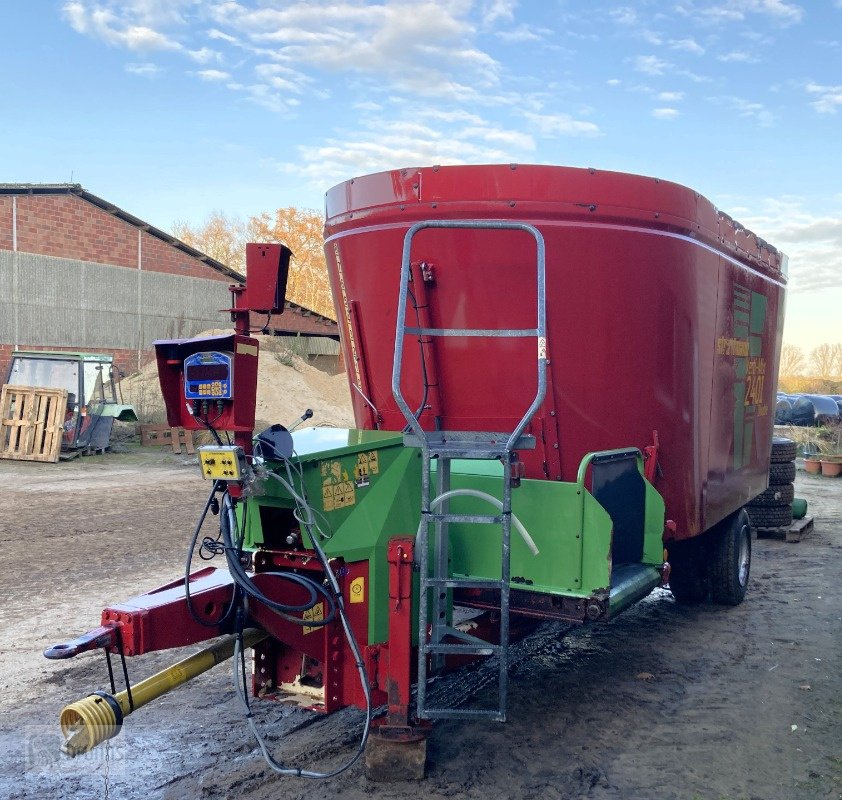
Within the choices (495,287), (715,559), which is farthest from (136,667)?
(715,559)

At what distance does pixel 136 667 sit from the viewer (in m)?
5.38

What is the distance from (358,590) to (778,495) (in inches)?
290

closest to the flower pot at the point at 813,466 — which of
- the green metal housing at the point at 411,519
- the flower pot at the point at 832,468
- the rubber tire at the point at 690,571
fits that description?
the flower pot at the point at 832,468

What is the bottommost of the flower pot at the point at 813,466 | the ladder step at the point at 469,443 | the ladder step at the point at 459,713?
the ladder step at the point at 459,713

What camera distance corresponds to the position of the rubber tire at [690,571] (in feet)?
22.6

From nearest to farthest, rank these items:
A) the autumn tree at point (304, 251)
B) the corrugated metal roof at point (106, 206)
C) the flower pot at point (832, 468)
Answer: the flower pot at point (832, 468), the corrugated metal roof at point (106, 206), the autumn tree at point (304, 251)

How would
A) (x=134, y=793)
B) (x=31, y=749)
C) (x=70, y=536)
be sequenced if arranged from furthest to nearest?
(x=70, y=536) → (x=31, y=749) → (x=134, y=793)

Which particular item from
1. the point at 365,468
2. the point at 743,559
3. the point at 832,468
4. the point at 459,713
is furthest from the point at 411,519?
the point at 832,468

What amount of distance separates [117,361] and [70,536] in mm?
15091

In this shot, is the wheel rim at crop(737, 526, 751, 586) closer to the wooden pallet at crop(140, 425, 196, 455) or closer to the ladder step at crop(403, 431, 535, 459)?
the ladder step at crop(403, 431, 535, 459)

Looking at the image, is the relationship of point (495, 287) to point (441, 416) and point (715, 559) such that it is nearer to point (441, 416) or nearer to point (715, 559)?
point (441, 416)

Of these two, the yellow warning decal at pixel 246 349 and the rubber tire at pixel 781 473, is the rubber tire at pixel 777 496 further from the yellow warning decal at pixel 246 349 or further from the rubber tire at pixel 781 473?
the yellow warning decal at pixel 246 349

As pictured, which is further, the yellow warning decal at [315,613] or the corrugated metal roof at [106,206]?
the corrugated metal roof at [106,206]

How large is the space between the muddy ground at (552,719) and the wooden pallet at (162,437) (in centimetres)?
1081
